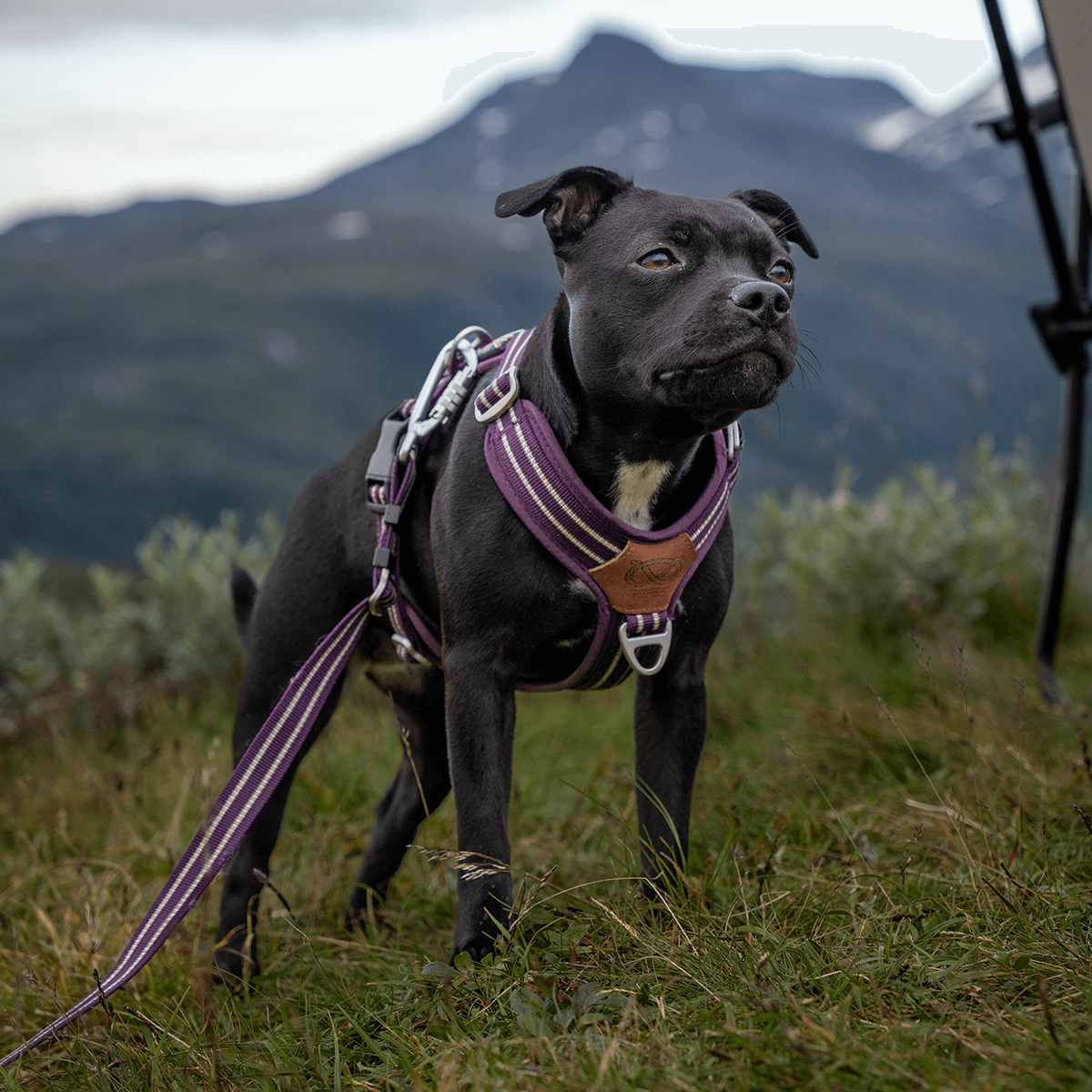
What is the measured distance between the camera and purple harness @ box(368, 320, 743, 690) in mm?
2062

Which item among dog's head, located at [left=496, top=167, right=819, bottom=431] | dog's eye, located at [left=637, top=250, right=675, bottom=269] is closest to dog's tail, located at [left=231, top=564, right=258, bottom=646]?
dog's head, located at [left=496, top=167, right=819, bottom=431]

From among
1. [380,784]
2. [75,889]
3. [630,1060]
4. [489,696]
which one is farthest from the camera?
[380,784]

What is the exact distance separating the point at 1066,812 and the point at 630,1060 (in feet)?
5.06

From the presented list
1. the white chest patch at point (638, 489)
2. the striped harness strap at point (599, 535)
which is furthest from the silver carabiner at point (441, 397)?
the white chest patch at point (638, 489)

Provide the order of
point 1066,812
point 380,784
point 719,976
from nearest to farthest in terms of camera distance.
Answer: point 719,976 < point 1066,812 < point 380,784

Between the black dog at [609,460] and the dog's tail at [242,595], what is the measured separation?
93 centimetres

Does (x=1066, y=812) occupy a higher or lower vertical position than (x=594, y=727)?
higher

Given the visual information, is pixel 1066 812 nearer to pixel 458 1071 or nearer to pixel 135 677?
pixel 458 1071

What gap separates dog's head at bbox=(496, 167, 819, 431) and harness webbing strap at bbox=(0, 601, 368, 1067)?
968 millimetres

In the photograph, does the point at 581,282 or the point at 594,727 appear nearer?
the point at 581,282

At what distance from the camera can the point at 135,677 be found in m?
5.95

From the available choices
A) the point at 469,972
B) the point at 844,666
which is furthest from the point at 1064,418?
the point at 469,972

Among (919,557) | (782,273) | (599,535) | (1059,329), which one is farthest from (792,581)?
(599,535)

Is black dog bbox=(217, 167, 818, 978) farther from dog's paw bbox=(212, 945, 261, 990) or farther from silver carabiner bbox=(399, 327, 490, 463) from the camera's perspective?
dog's paw bbox=(212, 945, 261, 990)
